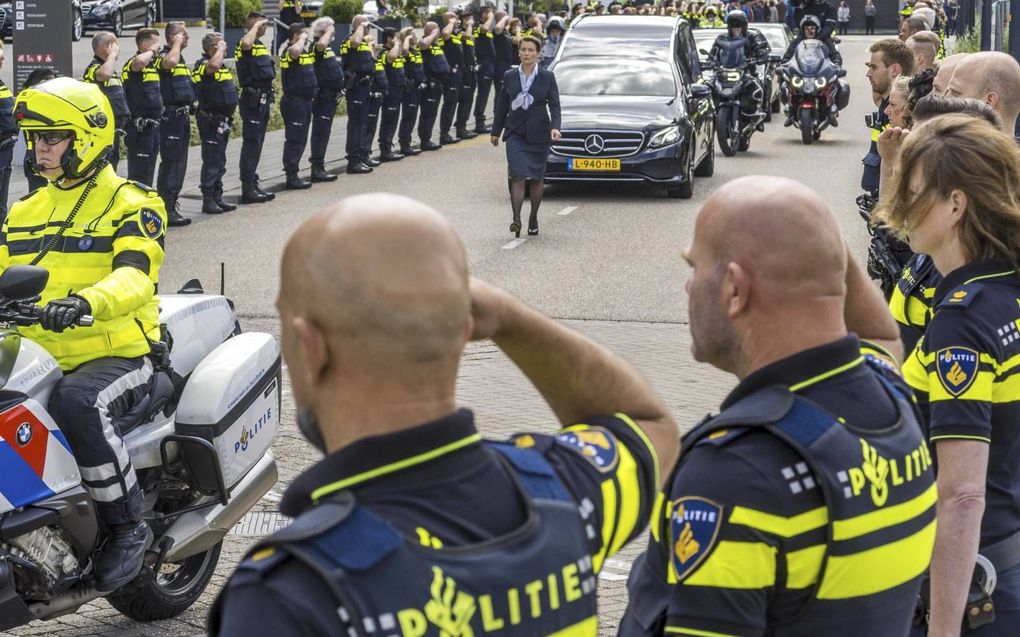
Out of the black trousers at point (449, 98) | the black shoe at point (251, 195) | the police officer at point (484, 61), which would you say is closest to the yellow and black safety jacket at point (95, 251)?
the black shoe at point (251, 195)

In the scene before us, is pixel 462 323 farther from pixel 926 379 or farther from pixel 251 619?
pixel 926 379

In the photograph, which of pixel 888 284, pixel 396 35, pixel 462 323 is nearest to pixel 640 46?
pixel 396 35

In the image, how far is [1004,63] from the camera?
16.3 ft

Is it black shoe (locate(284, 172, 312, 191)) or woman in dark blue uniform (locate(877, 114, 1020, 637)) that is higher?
woman in dark blue uniform (locate(877, 114, 1020, 637))

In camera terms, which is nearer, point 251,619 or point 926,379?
point 251,619

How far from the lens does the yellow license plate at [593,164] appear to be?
16.6 meters

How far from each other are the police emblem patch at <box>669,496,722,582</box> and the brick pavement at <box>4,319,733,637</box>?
322cm

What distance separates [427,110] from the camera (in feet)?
76.0

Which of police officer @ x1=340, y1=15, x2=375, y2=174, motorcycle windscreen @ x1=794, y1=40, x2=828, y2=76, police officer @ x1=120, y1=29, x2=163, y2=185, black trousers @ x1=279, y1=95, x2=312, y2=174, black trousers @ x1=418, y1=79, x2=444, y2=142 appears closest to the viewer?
police officer @ x1=120, y1=29, x2=163, y2=185

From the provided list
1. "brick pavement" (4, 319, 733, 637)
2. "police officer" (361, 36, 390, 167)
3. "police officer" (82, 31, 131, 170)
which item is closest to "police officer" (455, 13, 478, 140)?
"police officer" (361, 36, 390, 167)

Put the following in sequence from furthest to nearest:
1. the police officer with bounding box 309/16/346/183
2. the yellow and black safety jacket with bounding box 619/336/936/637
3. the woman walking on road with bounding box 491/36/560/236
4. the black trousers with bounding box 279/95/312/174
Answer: the police officer with bounding box 309/16/346/183, the black trousers with bounding box 279/95/312/174, the woman walking on road with bounding box 491/36/560/236, the yellow and black safety jacket with bounding box 619/336/936/637

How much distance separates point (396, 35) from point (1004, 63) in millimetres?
18228

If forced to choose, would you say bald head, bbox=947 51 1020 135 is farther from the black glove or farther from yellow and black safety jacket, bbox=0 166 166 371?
the black glove

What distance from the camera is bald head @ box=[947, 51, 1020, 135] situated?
491 cm
